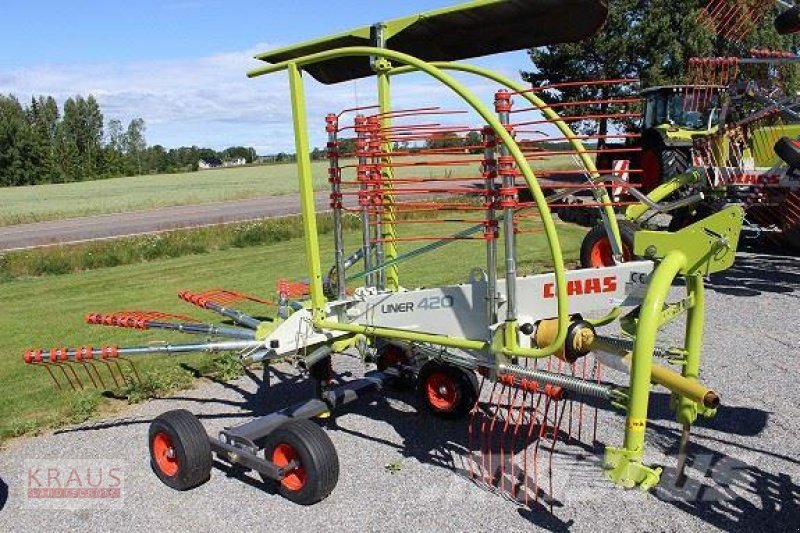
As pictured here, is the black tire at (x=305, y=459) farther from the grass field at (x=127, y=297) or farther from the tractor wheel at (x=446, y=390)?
the grass field at (x=127, y=297)

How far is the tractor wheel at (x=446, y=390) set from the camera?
213 inches

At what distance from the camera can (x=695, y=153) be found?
11539 millimetres

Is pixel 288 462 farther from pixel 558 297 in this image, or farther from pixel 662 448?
pixel 662 448

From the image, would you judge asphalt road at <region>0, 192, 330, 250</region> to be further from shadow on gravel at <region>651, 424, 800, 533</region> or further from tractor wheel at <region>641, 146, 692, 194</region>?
shadow on gravel at <region>651, 424, 800, 533</region>

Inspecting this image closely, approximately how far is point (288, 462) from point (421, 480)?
85 centimetres

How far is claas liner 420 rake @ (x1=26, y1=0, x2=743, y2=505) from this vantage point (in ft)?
11.7

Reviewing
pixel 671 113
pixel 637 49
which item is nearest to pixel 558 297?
pixel 671 113

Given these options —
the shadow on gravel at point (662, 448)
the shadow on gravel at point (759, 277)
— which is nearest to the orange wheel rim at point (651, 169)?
the shadow on gravel at point (759, 277)

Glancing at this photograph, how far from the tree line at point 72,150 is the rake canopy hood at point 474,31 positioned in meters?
73.5

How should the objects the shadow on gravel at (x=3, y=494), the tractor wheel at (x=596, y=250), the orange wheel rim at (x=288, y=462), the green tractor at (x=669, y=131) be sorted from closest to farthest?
1. the orange wheel rim at (x=288, y=462)
2. the shadow on gravel at (x=3, y=494)
3. the tractor wheel at (x=596, y=250)
4. the green tractor at (x=669, y=131)

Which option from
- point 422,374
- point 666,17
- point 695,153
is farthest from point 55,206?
point 422,374

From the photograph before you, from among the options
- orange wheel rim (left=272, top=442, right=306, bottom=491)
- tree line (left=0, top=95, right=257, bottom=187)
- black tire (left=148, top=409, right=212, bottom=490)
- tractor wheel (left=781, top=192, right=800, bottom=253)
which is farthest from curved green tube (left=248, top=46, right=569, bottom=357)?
tree line (left=0, top=95, right=257, bottom=187)

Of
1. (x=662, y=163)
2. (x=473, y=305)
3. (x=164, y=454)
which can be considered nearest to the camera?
(x=473, y=305)

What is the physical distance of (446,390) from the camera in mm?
5504
